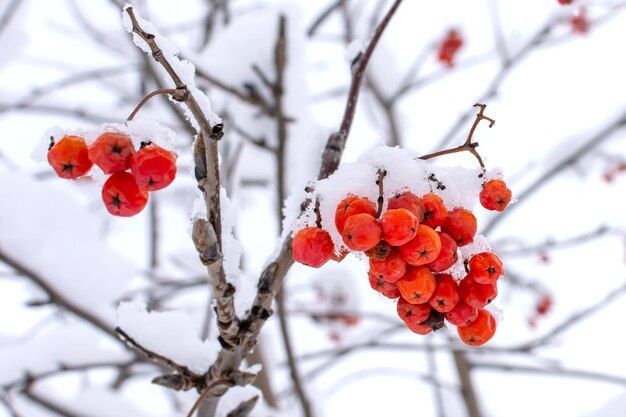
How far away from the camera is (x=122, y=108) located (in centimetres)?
554

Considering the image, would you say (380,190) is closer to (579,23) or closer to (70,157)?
(70,157)

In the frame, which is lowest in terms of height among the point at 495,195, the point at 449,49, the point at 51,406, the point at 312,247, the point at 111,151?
the point at 312,247

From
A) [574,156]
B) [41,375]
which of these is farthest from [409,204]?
[574,156]

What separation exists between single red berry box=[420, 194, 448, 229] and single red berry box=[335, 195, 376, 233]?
10 cm

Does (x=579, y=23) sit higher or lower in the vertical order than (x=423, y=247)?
higher

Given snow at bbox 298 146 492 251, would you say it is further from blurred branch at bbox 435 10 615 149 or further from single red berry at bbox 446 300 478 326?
blurred branch at bbox 435 10 615 149

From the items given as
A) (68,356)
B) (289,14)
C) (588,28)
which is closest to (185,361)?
(68,356)

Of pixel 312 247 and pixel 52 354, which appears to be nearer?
pixel 312 247

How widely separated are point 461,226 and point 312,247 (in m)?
0.30

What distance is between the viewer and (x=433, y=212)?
1.16 m

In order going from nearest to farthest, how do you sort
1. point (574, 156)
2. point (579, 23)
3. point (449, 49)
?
point (574, 156) → point (579, 23) → point (449, 49)

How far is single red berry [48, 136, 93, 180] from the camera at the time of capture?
46.7 inches

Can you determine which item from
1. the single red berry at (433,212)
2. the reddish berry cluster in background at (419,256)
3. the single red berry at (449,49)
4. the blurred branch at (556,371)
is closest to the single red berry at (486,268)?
the reddish berry cluster in background at (419,256)

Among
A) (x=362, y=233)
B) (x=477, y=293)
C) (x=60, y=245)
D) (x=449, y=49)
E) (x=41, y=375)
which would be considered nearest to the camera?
(x=362, y=233)
